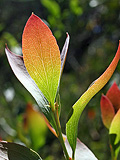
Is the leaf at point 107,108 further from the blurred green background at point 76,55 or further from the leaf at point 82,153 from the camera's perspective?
the blurred green background at point 76,55

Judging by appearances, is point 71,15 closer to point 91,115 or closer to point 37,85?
point 91,115

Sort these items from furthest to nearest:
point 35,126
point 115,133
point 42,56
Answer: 1. point 35,126
2. point 115,133
3. point 42,56

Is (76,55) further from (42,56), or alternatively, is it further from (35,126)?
(42,56)

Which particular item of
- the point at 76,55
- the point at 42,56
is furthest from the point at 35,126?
the point at 76,55

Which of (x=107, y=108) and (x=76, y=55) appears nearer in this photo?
(x=107, y=108)

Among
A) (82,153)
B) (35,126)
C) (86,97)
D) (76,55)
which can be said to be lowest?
(76,55)

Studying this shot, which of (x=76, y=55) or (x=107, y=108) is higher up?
(x=107, y=108)

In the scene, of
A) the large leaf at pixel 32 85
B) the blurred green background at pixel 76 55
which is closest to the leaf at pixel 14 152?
the large leaf at pixel 32 85

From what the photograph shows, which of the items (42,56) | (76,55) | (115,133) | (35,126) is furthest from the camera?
(76,55)
